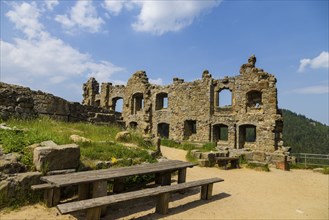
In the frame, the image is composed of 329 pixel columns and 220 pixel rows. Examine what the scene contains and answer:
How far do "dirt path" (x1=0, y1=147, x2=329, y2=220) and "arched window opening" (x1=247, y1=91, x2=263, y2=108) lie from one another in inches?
354

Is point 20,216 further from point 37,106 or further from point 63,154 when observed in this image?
point 37,106

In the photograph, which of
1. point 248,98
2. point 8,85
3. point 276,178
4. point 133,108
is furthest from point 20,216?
point 133,108

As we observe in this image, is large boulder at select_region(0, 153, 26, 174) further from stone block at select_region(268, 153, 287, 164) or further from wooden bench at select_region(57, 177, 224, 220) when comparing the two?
stone block at select_region(268, 153, 287, 164)

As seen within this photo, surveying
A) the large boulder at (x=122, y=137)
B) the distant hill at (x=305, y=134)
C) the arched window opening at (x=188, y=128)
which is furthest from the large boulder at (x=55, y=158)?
the distant hill at (x=305, y=134)

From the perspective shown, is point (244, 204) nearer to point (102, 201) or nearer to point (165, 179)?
point (165, 179)

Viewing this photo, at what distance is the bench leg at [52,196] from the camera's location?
15.3ft

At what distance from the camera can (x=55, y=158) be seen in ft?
17.2

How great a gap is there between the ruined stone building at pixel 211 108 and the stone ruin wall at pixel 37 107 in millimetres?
7834

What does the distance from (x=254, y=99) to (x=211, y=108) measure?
3.03 metres

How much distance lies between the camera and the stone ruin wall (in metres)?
9.06

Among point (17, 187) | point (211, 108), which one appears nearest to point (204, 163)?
point (17, 187)

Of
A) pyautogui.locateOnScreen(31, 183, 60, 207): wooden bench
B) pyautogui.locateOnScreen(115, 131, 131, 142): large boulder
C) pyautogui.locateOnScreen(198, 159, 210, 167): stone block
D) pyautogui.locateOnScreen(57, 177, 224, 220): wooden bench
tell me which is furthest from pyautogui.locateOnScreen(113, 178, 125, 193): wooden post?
pyautogui.locateOnScreen(198, 159, 210, 167): stone block

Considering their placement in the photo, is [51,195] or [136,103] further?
[136,103]

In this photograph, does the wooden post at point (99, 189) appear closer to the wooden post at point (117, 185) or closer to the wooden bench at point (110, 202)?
the wooden bench at point (110, 202)
